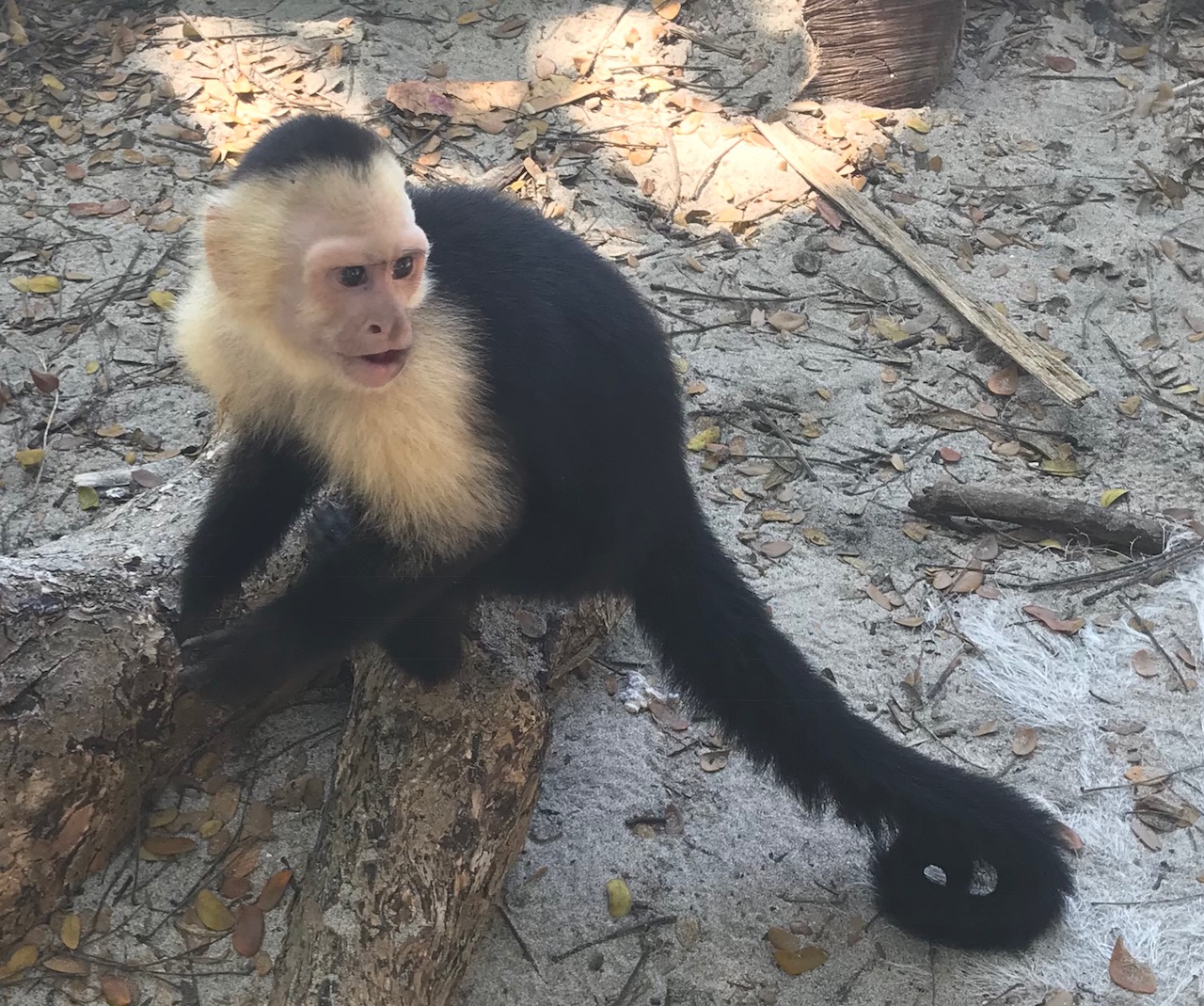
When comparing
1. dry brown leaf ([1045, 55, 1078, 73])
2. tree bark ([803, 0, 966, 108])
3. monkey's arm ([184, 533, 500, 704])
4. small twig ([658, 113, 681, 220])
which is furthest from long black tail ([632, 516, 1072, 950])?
dry brown leaf ([1045, 55, 1078, 73])

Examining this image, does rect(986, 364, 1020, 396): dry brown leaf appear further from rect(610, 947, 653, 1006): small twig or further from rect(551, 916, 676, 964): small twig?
rect(610, 947, 653, 1006): small twig

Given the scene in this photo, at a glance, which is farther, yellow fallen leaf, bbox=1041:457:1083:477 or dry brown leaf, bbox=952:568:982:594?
yellow fallen leaf, bbox=1041:457:1083:477

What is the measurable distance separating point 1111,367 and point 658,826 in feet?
8.51

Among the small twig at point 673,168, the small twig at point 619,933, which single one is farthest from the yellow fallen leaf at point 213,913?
the small twig at point 673,168

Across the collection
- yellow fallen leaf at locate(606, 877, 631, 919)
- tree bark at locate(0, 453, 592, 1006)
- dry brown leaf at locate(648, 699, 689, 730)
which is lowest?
dry brown leaf at locate(648, 699, 689, 730)

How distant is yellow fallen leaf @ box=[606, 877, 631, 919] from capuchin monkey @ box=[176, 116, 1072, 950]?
1.55ft

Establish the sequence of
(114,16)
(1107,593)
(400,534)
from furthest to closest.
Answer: (114,16) → (1107,593) → (400,534)

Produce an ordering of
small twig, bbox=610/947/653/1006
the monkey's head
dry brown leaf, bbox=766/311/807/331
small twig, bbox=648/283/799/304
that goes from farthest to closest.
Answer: small twig, bbox=648/283/799/304 → dry brown leaf, bbox=766/311/807/331 → small twig, bbox=610/947/653/1006 → the monkey's head

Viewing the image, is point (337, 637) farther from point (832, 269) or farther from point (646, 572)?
point (832, 269)

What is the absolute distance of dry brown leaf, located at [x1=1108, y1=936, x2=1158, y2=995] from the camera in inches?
102

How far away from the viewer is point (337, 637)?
7.86 ft

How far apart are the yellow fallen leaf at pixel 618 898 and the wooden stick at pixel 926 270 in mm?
2412

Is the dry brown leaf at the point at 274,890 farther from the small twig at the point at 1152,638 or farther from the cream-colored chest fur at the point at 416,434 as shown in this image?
the small twig at the point at 1152,638

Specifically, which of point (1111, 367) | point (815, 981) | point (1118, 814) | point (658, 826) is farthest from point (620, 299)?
point (1111, 367)
